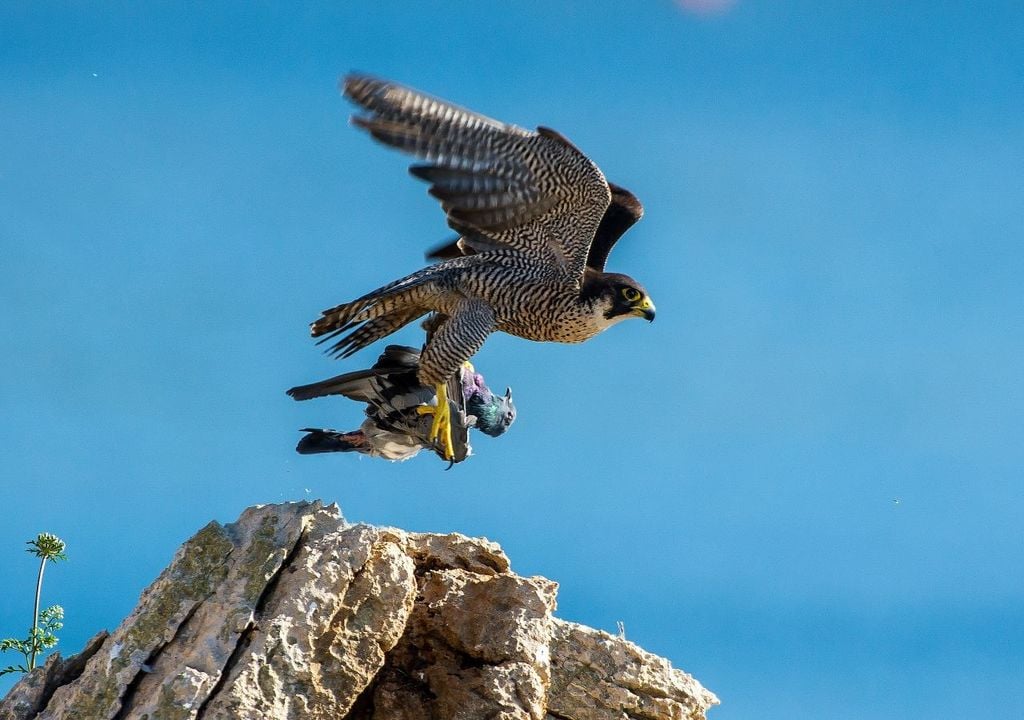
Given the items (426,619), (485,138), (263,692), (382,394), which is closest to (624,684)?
(426,619)

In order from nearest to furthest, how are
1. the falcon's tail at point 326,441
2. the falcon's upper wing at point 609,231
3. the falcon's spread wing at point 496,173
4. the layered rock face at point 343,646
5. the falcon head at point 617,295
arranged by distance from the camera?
the layered rock face at point 343,646 < the falcon's spread wing at point 496,173 < the falcon's tail at point 326,441 < the falcon head at point 617,295 < the falcon's upper wing at point 609,231

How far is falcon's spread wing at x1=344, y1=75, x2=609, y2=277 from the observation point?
7.81 m

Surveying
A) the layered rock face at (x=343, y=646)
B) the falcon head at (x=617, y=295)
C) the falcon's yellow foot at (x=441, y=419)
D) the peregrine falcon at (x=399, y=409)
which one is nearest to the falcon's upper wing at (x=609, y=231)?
the falcon head at (x=617, y=295)

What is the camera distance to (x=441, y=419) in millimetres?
7863

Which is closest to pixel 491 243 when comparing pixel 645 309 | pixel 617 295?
pixel 617 295

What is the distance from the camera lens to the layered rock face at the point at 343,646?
5.34m

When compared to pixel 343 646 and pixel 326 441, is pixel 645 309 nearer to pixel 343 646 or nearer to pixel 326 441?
pixel 326 441

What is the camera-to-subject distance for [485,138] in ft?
26.3

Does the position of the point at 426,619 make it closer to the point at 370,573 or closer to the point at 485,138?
the point at 370,573

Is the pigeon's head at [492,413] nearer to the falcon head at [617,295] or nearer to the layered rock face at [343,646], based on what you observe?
the falcon head at [617,295]

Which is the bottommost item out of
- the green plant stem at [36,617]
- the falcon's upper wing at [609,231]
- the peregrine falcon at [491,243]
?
the green plant stem at [36,617]

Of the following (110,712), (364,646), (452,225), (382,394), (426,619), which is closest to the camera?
(110,712)

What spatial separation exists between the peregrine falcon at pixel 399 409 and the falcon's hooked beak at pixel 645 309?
4.02 feet

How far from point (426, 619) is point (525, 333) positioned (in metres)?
2.91
